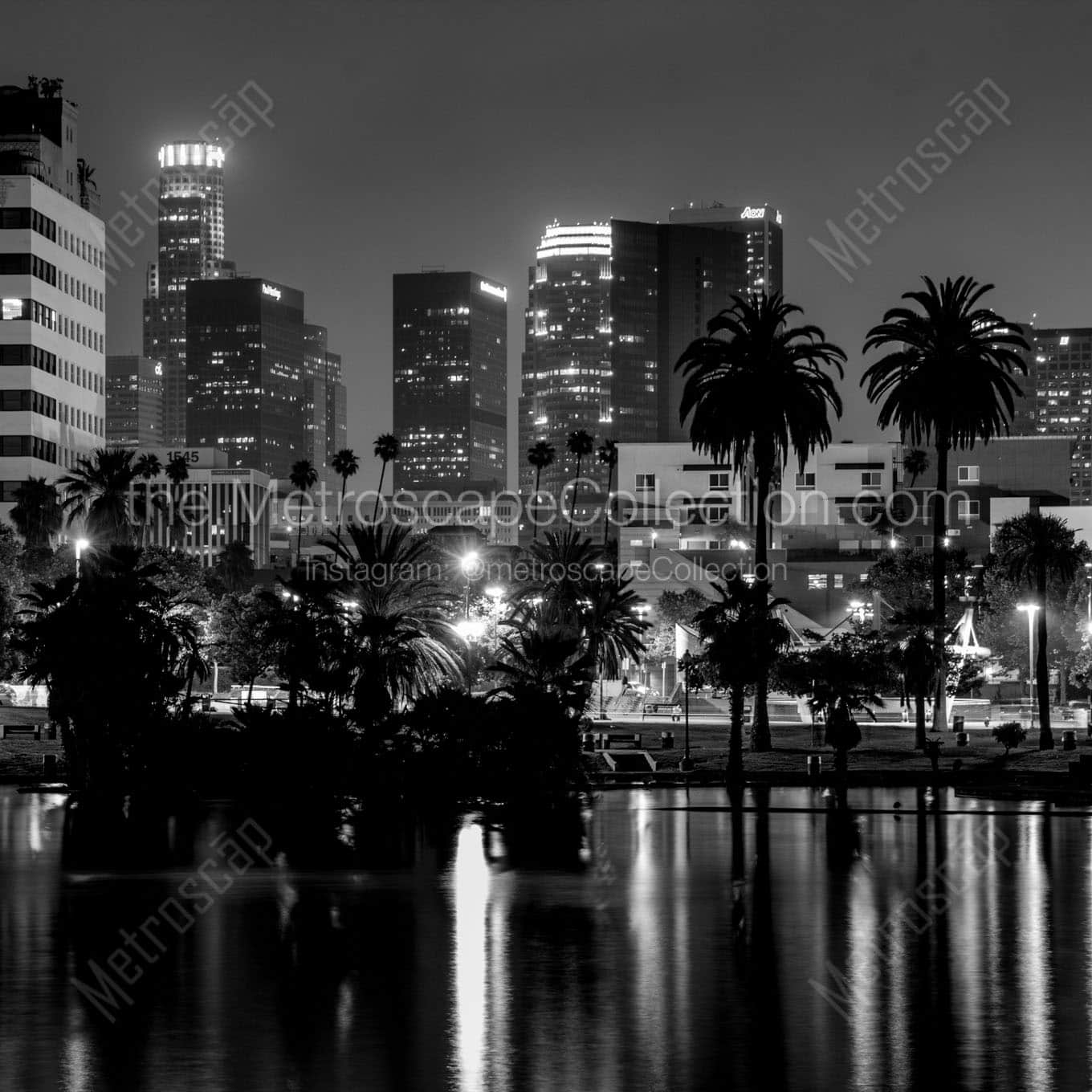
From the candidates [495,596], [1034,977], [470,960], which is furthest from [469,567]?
[1034,977]

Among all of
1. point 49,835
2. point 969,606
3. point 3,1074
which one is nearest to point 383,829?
point 49,835

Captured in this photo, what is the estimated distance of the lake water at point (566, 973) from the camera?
17500 millimetres

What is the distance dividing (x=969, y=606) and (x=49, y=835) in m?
67.4

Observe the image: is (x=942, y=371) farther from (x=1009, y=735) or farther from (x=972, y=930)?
(x=972, y=930)

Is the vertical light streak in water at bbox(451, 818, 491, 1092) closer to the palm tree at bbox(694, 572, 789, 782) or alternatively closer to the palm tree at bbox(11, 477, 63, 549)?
the palm tree at bbox(694, 572, 789, 782)

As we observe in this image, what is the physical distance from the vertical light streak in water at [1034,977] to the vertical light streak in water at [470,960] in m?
5.51

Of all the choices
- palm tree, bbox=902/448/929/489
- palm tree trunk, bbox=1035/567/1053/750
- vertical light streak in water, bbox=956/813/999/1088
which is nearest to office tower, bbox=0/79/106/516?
palm tree, bbox=902/448/929/489

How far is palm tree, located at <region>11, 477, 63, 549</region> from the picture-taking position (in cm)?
13225

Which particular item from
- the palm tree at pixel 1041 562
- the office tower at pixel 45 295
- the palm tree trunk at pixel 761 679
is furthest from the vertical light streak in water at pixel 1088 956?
the office tower at pixel 45 295

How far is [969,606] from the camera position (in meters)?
96.8

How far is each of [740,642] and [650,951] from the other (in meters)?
33.9

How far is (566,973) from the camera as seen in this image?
22.3 m

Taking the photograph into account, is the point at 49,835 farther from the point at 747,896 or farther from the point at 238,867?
the point at 747,896

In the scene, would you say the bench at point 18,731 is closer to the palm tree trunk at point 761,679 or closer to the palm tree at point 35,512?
the palm tree trunk at point 761,679
